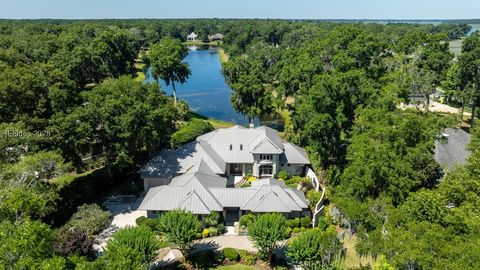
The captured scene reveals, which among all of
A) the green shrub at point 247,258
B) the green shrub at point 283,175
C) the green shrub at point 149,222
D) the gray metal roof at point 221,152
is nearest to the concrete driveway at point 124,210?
the green shrub at point 149,222

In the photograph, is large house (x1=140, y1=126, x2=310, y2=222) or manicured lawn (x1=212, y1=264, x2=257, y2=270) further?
large house (x1=140, y1=126, x2=310, y2=222)

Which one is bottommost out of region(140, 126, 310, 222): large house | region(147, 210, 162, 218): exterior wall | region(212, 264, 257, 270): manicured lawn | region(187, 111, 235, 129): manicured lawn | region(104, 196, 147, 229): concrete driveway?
region(212, 264, 257, 270): manicured lawn

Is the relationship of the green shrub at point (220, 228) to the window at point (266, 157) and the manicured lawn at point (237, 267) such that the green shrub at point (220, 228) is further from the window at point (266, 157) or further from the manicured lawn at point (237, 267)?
the window at point (266, 157)

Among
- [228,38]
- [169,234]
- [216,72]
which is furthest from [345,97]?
[228,38]

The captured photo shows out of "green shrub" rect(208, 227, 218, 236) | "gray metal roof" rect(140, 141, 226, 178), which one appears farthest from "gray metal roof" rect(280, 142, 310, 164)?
"green shrub" rect(208, 227, 218, 236)

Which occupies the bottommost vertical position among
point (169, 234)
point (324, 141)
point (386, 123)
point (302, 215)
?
point (302, 215)

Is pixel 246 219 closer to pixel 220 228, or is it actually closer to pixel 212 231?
pixel 220 228

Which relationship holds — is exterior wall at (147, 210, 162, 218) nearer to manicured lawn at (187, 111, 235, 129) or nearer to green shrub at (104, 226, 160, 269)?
green shrub at (104, 226, 160, 269)

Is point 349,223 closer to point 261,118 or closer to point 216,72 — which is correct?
point 261,118
